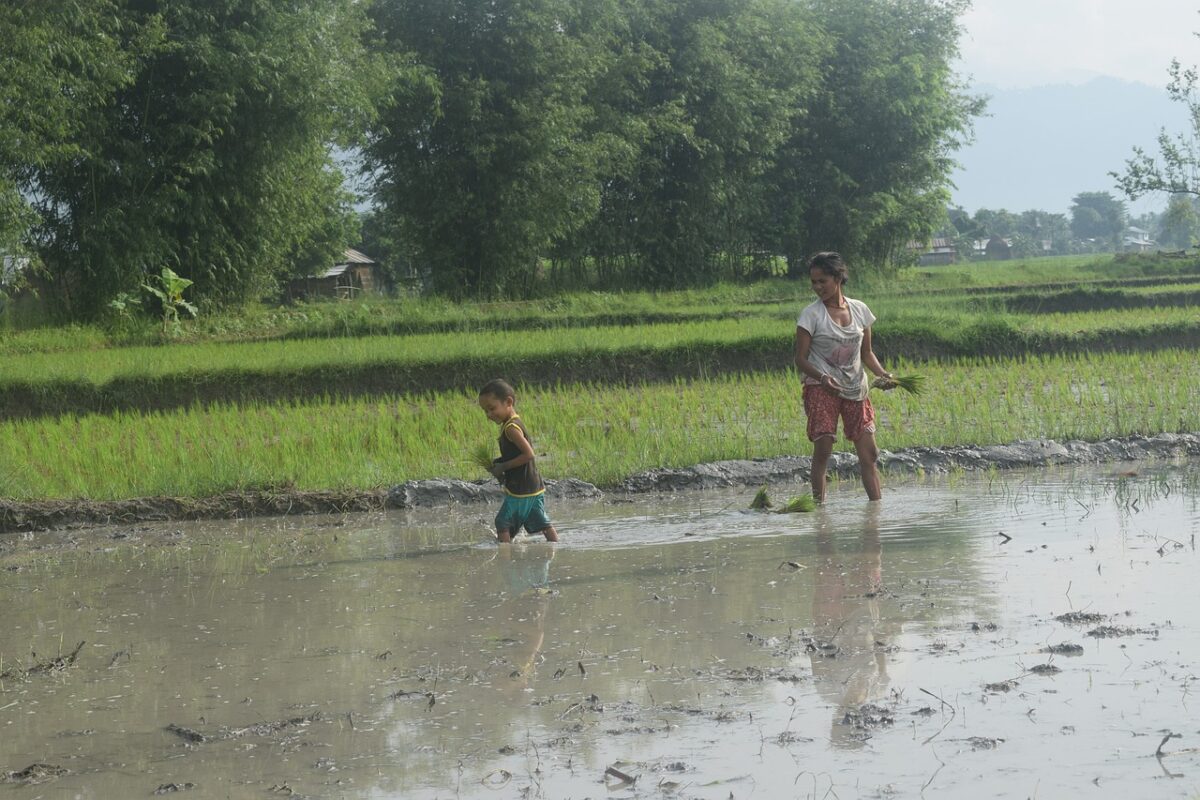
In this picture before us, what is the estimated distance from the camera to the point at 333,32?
1942cm

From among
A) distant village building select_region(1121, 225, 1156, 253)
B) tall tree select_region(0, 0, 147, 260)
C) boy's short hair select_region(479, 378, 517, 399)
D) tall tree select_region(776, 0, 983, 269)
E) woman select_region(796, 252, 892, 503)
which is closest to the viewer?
boy's short hair select_region(479, 378, 517, 399)

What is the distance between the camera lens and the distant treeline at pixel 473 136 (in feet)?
57.3

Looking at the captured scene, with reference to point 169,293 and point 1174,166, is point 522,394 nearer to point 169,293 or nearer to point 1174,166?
point 169,293

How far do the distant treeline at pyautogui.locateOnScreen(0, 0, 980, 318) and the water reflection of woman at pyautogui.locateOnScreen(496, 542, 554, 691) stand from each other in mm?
11991

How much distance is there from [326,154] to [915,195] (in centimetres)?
1664

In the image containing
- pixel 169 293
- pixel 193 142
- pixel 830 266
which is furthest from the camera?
pixel 193 142

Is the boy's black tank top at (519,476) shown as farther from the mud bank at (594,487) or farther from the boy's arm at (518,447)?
the mud bank at (594,487)

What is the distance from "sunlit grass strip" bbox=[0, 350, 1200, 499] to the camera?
7.17m

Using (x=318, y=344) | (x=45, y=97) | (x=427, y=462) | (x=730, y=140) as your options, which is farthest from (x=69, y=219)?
(x=730, y=140)

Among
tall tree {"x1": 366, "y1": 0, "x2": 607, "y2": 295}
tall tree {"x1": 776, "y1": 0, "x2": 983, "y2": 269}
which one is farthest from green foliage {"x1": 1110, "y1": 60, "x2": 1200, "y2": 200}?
tall tree {"x1": 366, "y1": 0, "x2": 607, "y2": 295}

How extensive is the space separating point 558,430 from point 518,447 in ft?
9.24

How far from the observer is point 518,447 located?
18.5 feet

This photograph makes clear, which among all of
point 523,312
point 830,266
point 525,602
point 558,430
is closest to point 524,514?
point 525,602

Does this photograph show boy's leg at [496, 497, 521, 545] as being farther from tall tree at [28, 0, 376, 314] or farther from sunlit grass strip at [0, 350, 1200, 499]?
tall tree at [28, 0, 376, 314]
